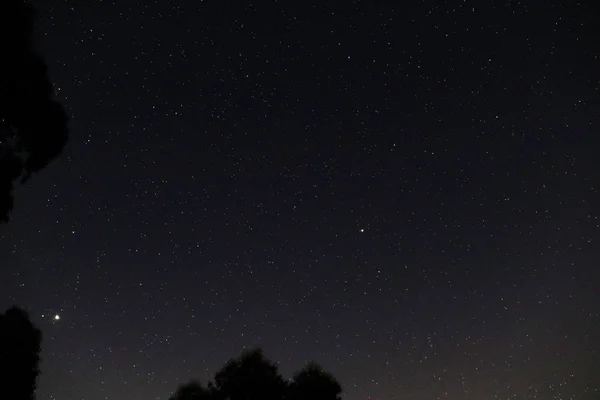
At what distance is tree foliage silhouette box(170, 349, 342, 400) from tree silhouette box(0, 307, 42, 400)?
545 inches

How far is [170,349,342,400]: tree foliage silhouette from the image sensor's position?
72.5 feet

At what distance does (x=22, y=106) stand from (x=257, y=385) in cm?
1791

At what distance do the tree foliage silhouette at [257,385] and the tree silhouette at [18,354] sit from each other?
545 inches

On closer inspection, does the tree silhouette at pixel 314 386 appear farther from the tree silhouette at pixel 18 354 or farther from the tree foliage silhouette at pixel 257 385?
the tree silhouette at pixel 18 354

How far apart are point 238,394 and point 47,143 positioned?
17.2 m

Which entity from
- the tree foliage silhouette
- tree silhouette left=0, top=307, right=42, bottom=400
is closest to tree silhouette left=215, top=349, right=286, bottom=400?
the tree foliage silhouette

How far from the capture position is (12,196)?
8.33 metres

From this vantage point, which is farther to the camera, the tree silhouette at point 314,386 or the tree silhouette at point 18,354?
the tree silhouette at point 314,386

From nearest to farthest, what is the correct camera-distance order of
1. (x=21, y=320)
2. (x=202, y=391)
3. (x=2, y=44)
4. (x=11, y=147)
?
1. (x=2, y=44)
2. (x=11, y=147)
3. (x=21, y=320)
4. (x=202, y=391)

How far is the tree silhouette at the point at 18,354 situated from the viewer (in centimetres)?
855

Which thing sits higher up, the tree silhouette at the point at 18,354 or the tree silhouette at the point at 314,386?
the tree silhouette at the point at 314,386

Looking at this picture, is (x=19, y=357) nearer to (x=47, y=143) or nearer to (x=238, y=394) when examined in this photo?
(x=47, y=143)

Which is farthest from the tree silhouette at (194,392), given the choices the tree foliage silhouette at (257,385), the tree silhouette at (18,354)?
the tree silhouette at (18,354)

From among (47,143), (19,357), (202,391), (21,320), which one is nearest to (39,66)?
(47,143)
